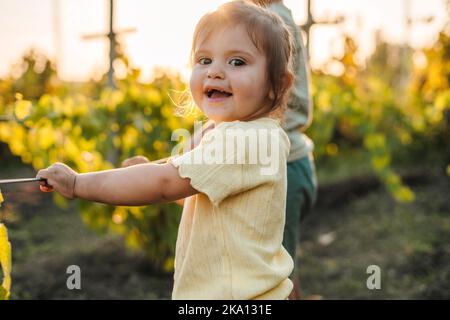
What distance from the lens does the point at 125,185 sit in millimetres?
1352

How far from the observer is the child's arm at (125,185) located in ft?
4.41

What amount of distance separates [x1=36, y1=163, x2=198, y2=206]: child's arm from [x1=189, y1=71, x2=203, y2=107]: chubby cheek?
229 millimetres

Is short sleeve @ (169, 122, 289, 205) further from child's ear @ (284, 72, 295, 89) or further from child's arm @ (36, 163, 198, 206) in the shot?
child's ear @ (284, 72, 295, 89)

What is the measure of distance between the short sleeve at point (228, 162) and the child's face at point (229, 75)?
70 mm

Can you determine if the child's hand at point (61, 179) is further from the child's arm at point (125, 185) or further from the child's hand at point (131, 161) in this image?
the child's hand at point (131, 161)

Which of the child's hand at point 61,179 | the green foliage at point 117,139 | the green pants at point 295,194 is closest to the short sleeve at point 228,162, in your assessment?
the child's hand at point 61,179

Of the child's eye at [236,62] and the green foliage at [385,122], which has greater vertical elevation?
the child's eye at [236,62]

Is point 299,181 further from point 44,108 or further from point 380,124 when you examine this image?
point 380,124

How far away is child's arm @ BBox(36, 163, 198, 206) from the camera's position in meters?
1.34

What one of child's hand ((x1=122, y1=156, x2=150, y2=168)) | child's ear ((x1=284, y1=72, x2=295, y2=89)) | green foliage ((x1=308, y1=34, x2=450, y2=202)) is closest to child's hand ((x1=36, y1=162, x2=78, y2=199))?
child's hand ((x1=122, y1=156, x2=150, y2=168))

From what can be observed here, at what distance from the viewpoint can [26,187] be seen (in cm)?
673
